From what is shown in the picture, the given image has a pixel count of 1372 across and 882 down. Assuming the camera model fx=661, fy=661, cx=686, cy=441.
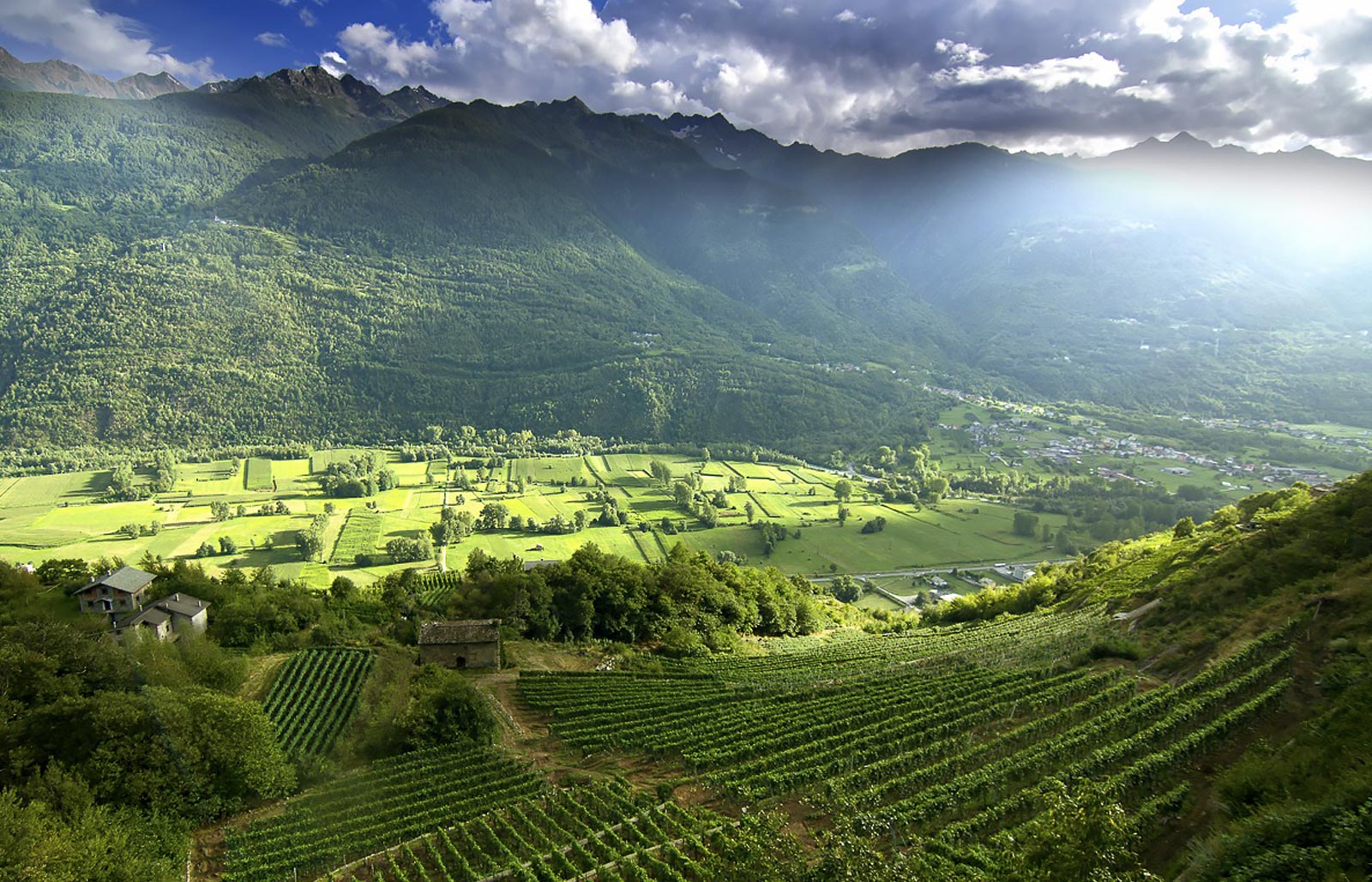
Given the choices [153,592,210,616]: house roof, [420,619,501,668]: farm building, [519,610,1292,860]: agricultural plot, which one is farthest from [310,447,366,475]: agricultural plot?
[519,610,1292,860]: agricultural plot

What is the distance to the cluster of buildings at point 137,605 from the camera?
44.4 m

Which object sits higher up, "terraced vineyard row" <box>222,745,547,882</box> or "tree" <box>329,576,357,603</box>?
"terraced vineyard row" <box>222,745,547,882</box>

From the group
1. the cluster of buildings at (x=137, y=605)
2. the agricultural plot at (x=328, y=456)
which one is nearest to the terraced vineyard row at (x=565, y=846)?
the cluster of buildings at (x=137, y=605)

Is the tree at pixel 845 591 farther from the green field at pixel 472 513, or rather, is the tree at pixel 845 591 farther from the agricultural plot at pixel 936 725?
the agricultural plot at pixel 936 725

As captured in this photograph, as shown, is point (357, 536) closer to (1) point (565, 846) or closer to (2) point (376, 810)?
(2) point (376, 810)

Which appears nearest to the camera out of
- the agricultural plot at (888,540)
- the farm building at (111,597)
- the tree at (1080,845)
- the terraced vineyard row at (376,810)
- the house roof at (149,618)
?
Result: the tree at (1080,845)

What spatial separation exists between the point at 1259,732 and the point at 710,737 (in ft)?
65.6

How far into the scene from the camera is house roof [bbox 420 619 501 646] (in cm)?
4256

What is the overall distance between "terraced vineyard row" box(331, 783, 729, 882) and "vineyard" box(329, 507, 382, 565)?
6806 cm

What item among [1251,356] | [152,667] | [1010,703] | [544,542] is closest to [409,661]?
[152,667]

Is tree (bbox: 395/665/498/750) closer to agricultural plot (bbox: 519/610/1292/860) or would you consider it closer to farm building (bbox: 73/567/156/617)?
agricultural plot (bbox: 519/610/1292/860)

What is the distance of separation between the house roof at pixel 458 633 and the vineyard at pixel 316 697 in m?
3.83

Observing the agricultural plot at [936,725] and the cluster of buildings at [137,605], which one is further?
the cluster of buildings at [137,605]

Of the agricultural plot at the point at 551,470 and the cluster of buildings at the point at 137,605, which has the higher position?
the cluster of buildings at the point at 137,605
